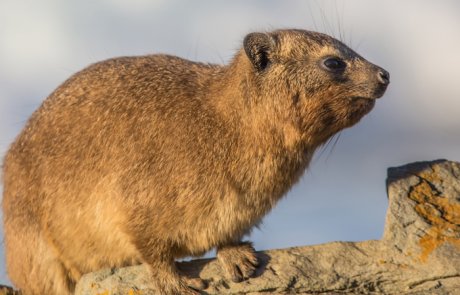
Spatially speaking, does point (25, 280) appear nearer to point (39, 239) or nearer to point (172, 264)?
point (39, 239)

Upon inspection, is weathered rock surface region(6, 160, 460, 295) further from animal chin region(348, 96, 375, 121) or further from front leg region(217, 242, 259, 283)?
animal chin region(348, 96, 375, 121)

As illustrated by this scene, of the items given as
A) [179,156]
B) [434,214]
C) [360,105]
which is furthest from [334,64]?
[434,214]

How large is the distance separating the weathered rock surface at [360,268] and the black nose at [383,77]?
68.7 inches

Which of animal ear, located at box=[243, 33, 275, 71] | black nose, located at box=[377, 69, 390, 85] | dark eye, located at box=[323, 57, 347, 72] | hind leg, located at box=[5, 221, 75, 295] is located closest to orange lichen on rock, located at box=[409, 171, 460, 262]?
black nose, located at box=[377, 69, 390, 85]

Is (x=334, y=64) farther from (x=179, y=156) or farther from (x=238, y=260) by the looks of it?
(x=238, y=260)

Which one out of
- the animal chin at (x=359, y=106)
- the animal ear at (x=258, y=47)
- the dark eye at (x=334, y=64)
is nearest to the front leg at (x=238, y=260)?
the animal chin at (x=359, y=106)

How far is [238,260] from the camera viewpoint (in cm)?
1201

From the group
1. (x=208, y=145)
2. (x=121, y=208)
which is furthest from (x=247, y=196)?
(x=121, y=208)

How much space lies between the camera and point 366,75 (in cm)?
1216

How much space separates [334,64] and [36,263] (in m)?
5.20

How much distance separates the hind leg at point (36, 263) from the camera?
13039 millimetres

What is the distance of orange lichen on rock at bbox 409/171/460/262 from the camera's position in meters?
12.3

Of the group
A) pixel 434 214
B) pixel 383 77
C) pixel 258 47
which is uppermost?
pixel 258 47

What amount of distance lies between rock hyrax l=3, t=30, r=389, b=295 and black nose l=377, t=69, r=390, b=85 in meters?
0.02
